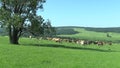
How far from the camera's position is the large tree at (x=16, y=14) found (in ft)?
206

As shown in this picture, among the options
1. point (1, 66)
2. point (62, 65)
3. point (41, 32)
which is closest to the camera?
point (1, 66)

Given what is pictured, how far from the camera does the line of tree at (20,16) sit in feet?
208

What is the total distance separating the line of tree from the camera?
63281mm

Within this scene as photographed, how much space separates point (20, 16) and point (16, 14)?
0.97 meters

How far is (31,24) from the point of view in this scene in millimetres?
64938

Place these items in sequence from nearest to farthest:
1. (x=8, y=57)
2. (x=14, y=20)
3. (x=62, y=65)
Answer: (x=62, y=65), (x=8, y=57), (x=14, y=20)

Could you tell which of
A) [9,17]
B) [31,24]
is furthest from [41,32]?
[9,17]

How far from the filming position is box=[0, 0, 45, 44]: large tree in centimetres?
6267

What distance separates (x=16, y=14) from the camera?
63344 mm

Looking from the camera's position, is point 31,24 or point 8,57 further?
point 31,24

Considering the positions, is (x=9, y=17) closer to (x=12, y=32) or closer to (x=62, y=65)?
(x=12, y=32)

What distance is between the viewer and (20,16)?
6284 centimetres

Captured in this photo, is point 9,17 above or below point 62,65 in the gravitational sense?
above

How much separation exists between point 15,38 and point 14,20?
4307 millimetres
